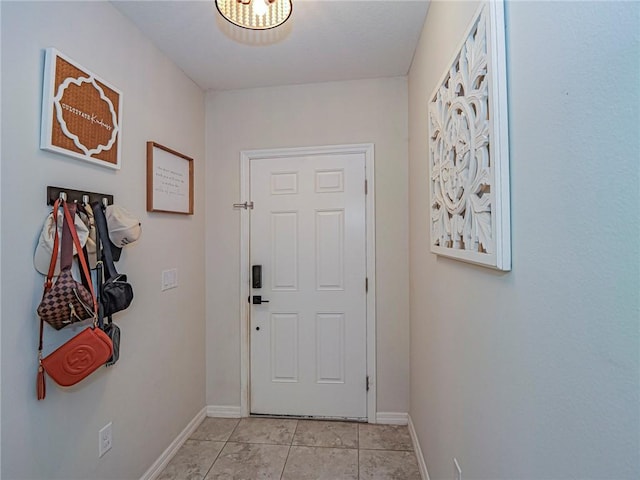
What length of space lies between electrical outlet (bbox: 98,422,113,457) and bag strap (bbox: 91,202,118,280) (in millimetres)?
757

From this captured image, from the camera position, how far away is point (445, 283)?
1.38 metres

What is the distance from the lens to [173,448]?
207 cm

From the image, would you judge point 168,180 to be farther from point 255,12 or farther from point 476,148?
point 476,148

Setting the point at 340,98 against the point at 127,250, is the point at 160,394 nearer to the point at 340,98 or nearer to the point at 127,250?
the point at 127,250

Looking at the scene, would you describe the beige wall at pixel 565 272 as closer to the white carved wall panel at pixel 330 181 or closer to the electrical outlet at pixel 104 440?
the white carved wall panel at pixel 330 181

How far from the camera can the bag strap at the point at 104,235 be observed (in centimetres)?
142

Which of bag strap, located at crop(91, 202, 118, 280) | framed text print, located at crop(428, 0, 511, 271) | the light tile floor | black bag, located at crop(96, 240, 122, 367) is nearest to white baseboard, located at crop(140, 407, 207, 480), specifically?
the light tile floor

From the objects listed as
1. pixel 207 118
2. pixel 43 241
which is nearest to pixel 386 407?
pixel 43 241

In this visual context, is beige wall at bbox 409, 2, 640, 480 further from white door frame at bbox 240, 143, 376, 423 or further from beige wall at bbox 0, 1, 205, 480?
beige wall at bbox 0, 1, 205, 480

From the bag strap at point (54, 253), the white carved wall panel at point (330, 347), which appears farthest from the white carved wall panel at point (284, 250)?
the bag strap at point (54, 253)

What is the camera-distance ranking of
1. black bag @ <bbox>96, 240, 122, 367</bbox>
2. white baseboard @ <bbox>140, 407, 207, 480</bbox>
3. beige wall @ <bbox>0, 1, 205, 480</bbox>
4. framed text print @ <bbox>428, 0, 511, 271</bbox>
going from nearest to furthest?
1. framed text print @ <bbox>428, 0, 511, 271</bbox>
2. beige wall @ <bbox>0, 1, 205, 480</bbox>
3. black bag @ <bbox>96, 240, 122, 367</bbox>
4. white baseboard @ <bbox>140, 407, 207, 480</bbox>

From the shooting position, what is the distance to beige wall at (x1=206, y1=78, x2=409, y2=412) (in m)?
2.38

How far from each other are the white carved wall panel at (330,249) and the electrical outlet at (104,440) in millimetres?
1479

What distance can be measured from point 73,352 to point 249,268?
4.51 feet
